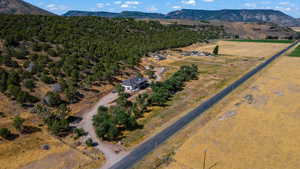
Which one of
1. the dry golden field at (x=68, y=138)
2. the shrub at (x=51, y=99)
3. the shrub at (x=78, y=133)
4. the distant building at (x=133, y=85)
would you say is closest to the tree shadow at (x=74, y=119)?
the dry golden field at (x=68, y=138)

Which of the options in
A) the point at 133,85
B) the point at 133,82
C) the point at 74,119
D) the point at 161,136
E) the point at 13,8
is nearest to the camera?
the point at 161,136

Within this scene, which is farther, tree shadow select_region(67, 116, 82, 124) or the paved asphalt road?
tree shadow select_region(67, 116, 82, 124)

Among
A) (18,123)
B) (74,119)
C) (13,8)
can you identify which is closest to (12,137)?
(18,123)

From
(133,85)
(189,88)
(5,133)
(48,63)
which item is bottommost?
(5,133)

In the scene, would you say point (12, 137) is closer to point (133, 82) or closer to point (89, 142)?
point (89, 142)

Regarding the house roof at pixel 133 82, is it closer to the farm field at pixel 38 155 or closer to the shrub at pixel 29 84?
the shrub at pixel 29 84

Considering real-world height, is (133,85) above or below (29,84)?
below

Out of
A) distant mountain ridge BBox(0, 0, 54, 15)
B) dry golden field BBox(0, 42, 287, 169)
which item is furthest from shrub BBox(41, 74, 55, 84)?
distant mountain ridge BBox(0, 0, 54, 15)

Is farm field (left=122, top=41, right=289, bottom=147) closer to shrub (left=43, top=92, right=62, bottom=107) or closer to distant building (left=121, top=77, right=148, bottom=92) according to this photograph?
distant building (left=121, top=77, right=148, bottom=92)

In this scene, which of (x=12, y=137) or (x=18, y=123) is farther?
(x=18, y=123)

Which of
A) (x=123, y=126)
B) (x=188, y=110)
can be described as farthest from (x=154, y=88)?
(x=123, y=126)
